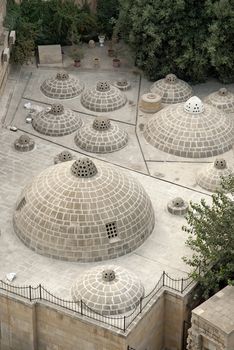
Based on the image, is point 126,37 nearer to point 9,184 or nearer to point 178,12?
point 178,12

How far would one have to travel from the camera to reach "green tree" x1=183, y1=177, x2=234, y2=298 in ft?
133

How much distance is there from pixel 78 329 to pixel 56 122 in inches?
695

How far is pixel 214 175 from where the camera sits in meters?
48.5

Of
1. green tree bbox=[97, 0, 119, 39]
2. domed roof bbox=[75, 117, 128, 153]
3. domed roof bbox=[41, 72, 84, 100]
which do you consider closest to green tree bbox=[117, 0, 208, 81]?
domed roof bbox=[41, 72, 84, 100]

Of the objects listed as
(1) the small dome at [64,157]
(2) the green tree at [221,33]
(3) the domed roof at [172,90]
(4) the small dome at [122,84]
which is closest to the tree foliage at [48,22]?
(4) the small dome at [122,84]

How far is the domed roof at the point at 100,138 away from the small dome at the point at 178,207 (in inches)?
287

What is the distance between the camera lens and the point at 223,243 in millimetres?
40781

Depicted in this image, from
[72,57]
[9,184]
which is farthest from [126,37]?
[9,184]

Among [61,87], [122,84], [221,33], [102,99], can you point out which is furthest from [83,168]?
[221,33]

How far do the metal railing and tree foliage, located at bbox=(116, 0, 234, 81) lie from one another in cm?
2029

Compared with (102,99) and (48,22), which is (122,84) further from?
(48,22)

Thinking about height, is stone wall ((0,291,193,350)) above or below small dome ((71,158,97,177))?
below

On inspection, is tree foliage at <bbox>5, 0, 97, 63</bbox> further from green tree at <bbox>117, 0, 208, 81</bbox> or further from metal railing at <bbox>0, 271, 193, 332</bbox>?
metal railing at <bbox>0, 271, 193, 332</bbox>

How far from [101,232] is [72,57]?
23.5 metres
